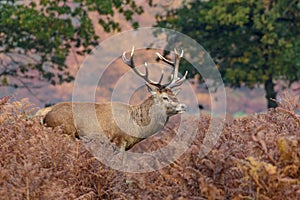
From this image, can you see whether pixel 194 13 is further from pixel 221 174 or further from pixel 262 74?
pixel 221 174

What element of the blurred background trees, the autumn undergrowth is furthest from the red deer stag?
the blurred background trees

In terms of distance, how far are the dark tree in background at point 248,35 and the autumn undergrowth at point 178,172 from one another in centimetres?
1916

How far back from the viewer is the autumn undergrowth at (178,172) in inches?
192

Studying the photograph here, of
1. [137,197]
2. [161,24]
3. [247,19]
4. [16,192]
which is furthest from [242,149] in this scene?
[161,24]

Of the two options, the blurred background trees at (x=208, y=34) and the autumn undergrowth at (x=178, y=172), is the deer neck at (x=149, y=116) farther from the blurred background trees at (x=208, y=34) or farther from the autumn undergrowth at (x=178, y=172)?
the blurred background trees at (x=208, y=34)

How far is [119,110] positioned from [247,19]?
16.5 metres

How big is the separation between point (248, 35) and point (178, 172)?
23.2 metres

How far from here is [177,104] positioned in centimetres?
1074

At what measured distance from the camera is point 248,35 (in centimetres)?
2781

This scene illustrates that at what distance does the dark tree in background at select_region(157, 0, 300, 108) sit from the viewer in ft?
85.7

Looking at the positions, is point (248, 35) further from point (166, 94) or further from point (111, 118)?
point (111, 118)

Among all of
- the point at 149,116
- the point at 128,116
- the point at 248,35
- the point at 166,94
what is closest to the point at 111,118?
the point at 128,116

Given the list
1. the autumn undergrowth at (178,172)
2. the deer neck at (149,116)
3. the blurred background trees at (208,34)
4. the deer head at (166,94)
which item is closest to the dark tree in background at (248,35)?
the blurred background trees at (208,34)

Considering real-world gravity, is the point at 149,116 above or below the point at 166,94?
below
